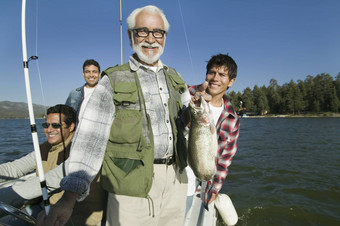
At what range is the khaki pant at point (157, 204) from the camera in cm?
207

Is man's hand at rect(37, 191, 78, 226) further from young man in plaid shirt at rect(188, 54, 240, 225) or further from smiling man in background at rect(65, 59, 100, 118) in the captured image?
smiling man in background at rect(65, 59, 100, 118)

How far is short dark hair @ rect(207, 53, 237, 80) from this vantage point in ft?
13.6

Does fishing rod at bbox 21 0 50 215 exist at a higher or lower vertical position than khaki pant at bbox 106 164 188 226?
higher

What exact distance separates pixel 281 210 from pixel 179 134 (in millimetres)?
7045

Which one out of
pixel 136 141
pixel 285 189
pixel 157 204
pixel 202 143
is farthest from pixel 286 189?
pixel 136 141

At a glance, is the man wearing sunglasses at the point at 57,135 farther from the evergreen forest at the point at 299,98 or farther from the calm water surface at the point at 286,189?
the evergreen forest at the point at 299,98

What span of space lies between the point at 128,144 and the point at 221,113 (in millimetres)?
2442

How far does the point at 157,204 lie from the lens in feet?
7.39

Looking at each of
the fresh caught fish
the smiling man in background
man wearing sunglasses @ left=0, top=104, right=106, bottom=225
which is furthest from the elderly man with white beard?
the smiling man in background

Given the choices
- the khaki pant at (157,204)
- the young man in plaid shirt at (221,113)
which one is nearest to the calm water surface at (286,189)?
the young man in plaid shirt at (221,113)

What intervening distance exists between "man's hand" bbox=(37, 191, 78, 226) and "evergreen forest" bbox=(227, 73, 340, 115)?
82.8 meters

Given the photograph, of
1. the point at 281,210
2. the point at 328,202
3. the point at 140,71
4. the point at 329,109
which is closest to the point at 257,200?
the point at 281,210

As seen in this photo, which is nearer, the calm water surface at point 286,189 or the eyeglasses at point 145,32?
the eyeglasses at point 145,32

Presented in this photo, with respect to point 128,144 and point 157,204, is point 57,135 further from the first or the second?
point 157,204
